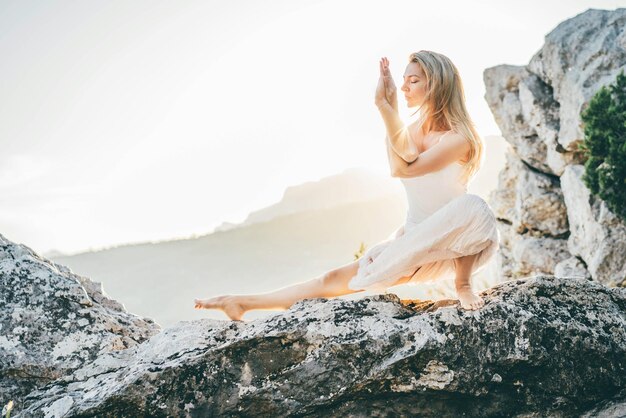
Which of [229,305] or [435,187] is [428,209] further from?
[229,305]

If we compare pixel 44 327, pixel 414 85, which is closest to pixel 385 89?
pixel 414 85

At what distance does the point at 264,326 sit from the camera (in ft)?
11.5

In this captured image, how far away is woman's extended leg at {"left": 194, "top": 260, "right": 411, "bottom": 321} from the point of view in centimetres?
430

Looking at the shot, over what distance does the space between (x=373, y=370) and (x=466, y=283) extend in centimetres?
113

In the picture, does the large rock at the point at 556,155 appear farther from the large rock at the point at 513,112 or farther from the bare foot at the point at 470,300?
the bare foot at the point at 470,300

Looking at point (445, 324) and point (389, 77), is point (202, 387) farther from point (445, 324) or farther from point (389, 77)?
point (389, 77)

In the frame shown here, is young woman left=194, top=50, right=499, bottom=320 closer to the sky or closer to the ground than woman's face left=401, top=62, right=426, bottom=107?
closer to the ground

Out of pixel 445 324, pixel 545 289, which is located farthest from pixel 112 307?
pixel 545 289

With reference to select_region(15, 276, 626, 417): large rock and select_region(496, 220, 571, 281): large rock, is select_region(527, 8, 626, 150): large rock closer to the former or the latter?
select_region(496, 220, 571, 281): large rock

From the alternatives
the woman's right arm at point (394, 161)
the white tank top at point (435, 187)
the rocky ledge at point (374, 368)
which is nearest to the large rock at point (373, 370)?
the rocky ledge at point (374, 368)

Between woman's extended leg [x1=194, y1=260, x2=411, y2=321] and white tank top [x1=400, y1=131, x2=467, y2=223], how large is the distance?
653 mm

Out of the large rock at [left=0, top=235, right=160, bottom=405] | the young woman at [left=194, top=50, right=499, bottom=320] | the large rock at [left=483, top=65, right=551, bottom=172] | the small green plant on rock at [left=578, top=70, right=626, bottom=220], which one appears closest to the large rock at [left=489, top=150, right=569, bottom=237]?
the large rock at [left=483, top=65, right=551, bottom=172]

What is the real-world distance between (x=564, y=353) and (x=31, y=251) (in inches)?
170

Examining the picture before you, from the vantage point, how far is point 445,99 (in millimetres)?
4324
